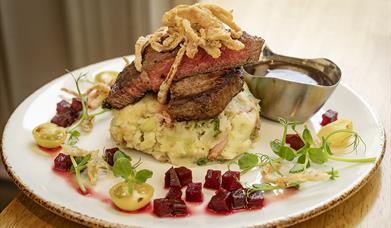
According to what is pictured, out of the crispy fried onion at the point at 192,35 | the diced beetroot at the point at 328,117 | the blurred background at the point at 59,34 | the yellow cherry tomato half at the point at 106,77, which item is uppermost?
the crispy fried onion at the point at 192,35

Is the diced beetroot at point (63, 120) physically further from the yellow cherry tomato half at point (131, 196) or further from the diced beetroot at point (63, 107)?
the yellow cherry tomato half at point (131, 196)

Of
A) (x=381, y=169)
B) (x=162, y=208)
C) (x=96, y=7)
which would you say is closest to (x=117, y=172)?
(x=162, y=208)

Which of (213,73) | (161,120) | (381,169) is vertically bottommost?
(381,169)

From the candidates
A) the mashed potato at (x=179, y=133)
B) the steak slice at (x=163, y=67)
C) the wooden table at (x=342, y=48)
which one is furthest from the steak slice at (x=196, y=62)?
the wooden table at (x=342, y=48)

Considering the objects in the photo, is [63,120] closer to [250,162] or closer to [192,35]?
[192,35]

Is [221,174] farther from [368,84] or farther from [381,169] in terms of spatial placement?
[368,84]
